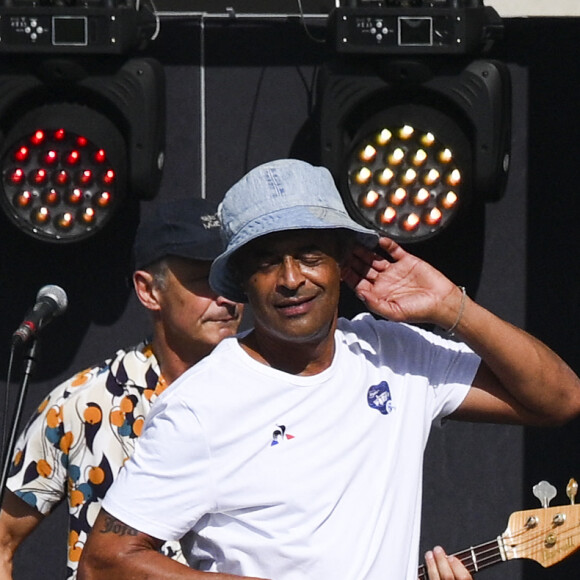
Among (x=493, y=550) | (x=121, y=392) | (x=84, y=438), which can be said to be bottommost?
(x=493, y=550)

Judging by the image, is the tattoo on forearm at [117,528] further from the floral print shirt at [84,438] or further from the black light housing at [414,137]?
the black light housing at [414,137]

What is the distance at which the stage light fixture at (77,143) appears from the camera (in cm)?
Result: 470

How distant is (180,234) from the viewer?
13.7 ft

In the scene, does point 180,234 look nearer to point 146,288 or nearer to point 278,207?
point 146,288

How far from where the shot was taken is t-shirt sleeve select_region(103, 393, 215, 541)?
111 inches

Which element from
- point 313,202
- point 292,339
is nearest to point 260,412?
point 292,339

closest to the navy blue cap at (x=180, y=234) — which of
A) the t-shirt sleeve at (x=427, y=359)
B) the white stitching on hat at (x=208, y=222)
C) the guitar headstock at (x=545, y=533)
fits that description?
the white stitching on hat at (x=208, y=222)

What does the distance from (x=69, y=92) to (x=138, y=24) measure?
1.08 feet

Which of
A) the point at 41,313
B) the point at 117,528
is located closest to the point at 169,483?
the point at 117,528

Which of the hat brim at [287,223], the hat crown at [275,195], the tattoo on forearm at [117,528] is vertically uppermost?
the hat crown at [275,195]

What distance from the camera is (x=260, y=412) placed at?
9.52 feet

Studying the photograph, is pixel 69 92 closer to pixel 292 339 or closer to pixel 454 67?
pixel 454 67

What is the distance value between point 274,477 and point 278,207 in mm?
537

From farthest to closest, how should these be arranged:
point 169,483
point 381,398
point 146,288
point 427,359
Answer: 1. point 146,288
2. point 427,359
3. point 381,398
4. point 169,483
